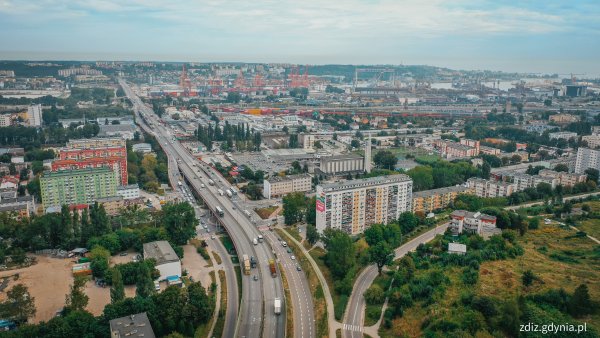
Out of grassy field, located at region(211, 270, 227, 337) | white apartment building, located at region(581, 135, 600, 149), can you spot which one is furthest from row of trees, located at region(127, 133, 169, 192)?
white apartment building, located at region(581, 135, 600, 149)

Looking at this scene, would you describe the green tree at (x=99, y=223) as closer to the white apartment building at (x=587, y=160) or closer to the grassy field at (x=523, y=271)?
the grassy field at (x=523, y=271)

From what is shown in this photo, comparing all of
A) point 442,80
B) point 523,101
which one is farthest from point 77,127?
point 442,80

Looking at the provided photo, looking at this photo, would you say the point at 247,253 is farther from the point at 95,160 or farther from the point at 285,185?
the point at 95,160

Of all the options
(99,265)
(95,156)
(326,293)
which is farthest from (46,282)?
(95,156)

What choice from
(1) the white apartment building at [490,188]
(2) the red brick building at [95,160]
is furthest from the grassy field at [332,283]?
(2) the red brick building at [95,160]

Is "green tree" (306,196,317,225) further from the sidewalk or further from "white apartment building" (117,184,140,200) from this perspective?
"white apartment building" (117,184,140,200)
